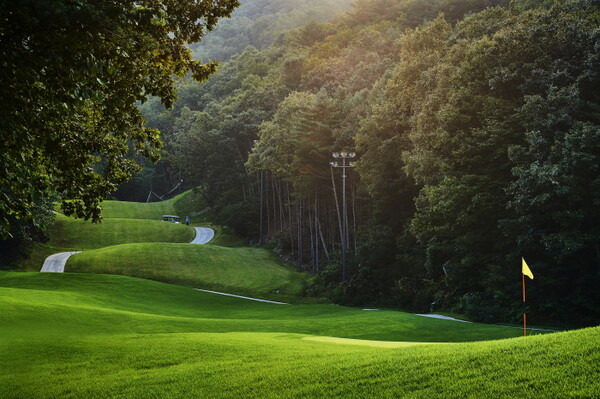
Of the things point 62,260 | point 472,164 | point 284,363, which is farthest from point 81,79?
point 62,260

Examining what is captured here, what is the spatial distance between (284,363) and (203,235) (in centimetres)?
6725

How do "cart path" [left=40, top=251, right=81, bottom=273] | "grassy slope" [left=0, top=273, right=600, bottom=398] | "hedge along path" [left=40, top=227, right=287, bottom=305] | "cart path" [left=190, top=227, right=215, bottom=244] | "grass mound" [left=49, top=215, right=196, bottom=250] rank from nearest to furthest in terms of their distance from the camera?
1. "grassy slope" [left=0, top=273, right=600, bottom=398]
2. "hedge along path" [left=40, top=227, right=287, bottom=305]
3. "cart path" [left=40, top=251, right=81, bottom=273]
4. "grass mound" [left=49, top=215, right=196, bottom=250]
5. "cart path" [left=190, top=227, right=215, bottom=244]

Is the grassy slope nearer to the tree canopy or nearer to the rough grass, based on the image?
the tree canopy

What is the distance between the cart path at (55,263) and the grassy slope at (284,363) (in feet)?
104

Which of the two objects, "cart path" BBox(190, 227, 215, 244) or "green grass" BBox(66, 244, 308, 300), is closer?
"green grass" BBox(66, 244, 308, 300)

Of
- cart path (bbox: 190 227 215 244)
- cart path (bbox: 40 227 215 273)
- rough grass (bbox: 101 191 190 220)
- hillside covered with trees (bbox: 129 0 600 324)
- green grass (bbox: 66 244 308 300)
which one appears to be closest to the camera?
hillside covered with trees (bbox: 129 0 600 324)

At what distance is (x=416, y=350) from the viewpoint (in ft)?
33.0

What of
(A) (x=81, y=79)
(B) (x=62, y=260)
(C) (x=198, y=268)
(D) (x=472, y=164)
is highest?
(D) (x=472, y=164)

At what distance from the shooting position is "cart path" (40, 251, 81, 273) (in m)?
51.0

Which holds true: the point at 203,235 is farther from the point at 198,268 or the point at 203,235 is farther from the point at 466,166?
the point at 466,166

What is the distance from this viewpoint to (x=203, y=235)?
7619 centimetres

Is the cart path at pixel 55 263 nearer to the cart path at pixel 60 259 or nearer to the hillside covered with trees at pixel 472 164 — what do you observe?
the cart path at pixel 60 259

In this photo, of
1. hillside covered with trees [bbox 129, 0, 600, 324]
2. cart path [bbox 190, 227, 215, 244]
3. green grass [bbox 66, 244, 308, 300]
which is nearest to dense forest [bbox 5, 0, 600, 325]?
hillside covered with trees [bbox 129, 0, 600, 324]

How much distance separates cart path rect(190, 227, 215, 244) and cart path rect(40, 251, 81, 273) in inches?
663
